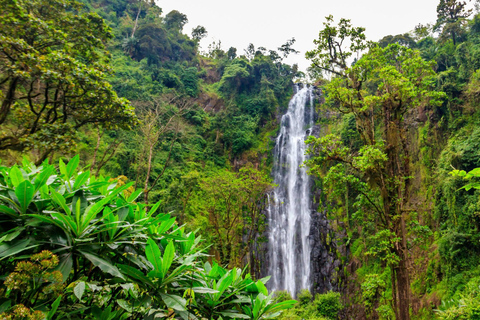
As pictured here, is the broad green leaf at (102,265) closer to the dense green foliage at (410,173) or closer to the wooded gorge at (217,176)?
the wooded gorge at (217,176)

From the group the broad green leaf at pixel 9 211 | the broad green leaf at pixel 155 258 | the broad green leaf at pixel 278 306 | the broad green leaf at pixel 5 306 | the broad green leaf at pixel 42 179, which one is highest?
the broad green leaf at pixel 42 179

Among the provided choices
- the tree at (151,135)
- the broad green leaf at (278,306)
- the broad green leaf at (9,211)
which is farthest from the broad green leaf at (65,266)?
the tree at (151,135)

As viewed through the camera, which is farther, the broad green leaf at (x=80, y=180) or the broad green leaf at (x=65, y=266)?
the broad green leaf at (x=80, y=180)

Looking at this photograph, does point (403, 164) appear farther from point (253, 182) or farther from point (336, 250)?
point (336, 250)

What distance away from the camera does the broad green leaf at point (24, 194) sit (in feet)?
3.27

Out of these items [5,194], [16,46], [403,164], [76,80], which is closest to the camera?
[5,194]

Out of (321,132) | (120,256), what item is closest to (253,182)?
(120,256)

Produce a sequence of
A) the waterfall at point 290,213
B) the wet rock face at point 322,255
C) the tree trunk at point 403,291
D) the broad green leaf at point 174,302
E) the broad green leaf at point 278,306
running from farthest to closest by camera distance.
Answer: the waterfall at point 290,213 → the wet rock face at point 322,255 → the tree trunk at point 403,291 → the broad green leaf at point 278,306 → the broad green leaf at point 174,302

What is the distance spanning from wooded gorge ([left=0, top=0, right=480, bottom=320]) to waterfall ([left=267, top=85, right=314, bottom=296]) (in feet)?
1.59

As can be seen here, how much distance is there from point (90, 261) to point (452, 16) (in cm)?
2176

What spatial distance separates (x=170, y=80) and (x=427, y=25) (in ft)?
66.8

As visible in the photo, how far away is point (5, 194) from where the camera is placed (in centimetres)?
105

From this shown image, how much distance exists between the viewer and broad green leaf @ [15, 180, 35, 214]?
100cm

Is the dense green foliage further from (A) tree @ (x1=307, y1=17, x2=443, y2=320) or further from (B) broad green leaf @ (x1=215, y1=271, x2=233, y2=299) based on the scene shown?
(B) broad green leaf @ (x1=215, y1=271, x2=233, y2=299)
